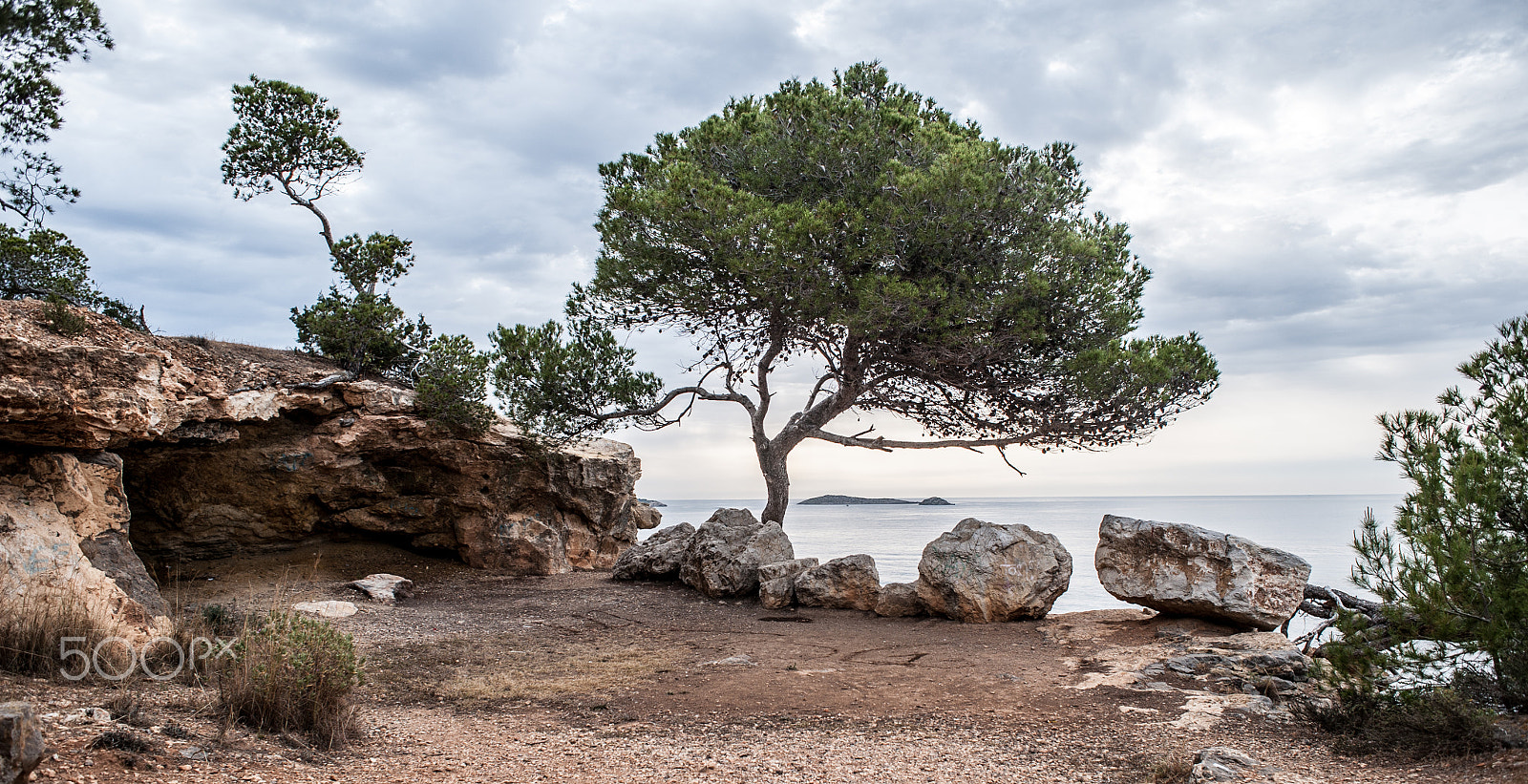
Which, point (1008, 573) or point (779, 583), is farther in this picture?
point (779, 583)

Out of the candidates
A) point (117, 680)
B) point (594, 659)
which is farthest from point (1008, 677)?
point (117, 680)

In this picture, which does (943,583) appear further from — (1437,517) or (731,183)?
(731,183)

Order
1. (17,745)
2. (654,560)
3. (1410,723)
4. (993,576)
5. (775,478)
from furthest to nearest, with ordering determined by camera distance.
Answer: (775,478) < (654,560) < (993,576) < (1410,723) < (17,745)

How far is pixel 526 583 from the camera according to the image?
516 inches

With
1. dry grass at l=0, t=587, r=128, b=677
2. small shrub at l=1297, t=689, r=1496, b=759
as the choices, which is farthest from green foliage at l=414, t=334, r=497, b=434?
small shrub at l=1297, t=689, r=1496, b=759

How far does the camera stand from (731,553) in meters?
12.1

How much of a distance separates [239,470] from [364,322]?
2814mm

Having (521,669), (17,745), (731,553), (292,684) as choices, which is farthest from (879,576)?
(17,745)

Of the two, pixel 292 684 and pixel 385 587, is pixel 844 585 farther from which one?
pixel 292 684

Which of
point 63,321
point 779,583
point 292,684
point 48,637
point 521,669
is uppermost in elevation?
point 63,321

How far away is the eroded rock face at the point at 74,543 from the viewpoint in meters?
6.82

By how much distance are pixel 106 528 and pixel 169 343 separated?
132 inches

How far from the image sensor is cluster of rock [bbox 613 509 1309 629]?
8.54m

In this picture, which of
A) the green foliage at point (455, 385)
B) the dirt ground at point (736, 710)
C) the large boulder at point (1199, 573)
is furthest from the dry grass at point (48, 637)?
the large boulder at point (1199, 573)
